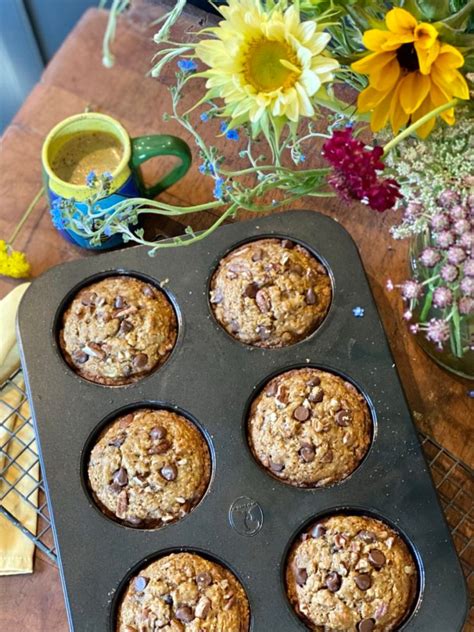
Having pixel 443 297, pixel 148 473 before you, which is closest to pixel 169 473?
pixel 148 473

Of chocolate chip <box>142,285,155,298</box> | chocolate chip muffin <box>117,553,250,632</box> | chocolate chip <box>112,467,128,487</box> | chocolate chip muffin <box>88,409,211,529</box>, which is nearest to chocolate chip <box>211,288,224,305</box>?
chocolate chip <box>142,285,155,298</box>

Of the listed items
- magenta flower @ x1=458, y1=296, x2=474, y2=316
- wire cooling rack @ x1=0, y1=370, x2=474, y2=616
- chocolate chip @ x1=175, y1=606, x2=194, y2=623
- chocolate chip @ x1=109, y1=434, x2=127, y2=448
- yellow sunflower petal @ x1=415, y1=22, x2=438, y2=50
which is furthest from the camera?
wire cooling rack @ x1=0, y1=370, x2=474, y2=616

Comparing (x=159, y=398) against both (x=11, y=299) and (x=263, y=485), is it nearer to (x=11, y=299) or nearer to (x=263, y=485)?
(x=263, y=485)

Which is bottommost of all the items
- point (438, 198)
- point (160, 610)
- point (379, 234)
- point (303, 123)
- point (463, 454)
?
point (463, 454)

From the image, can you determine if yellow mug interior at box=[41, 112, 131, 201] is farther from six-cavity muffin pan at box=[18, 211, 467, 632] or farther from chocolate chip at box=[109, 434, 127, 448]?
chocolate chip at box=[109, 434, 127, 448]

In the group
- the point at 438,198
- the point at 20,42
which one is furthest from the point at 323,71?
the point at 20,42

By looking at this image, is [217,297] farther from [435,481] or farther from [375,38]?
[375,38]
